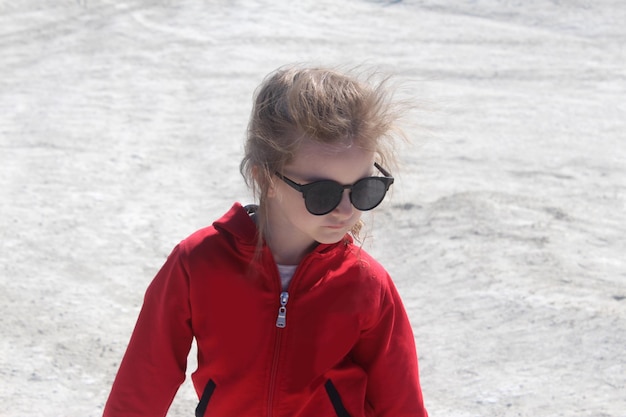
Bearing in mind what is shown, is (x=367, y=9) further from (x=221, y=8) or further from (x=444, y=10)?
(x=221, y=8)

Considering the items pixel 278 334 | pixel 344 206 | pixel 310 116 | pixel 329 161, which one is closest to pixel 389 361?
pixel 278 334

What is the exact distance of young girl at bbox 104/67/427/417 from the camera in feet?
6.86

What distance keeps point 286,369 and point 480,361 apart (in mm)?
1982

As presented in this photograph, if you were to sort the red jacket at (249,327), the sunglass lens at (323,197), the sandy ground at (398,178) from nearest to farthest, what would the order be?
the sunglass lens at (323,197)
the red jacket at (249,327)
the sandy ground at (398,178)

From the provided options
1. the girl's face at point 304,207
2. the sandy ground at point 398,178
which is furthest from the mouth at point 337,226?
the sandy ground at point 398,178

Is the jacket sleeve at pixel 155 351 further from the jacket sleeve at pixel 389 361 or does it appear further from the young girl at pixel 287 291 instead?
the jacket sleeve at pixel 389 361

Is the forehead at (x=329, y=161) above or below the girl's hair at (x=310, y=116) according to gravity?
below

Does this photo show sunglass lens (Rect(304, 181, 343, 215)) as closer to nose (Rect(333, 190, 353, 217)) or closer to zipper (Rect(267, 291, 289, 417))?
nose (Rect(333, 190, 353, 217))

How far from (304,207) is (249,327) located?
0.30 meters

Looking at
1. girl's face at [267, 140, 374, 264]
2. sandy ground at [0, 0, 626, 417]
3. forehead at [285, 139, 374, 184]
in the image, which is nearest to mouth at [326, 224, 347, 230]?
girl's face at [267, 140, 374, 264]

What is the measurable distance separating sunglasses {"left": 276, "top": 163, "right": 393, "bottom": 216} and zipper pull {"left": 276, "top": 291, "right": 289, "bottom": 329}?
0.69 ft

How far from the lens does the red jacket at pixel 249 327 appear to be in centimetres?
216

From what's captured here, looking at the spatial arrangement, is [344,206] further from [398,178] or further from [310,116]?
[398,178]

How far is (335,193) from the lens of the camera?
207 cm
